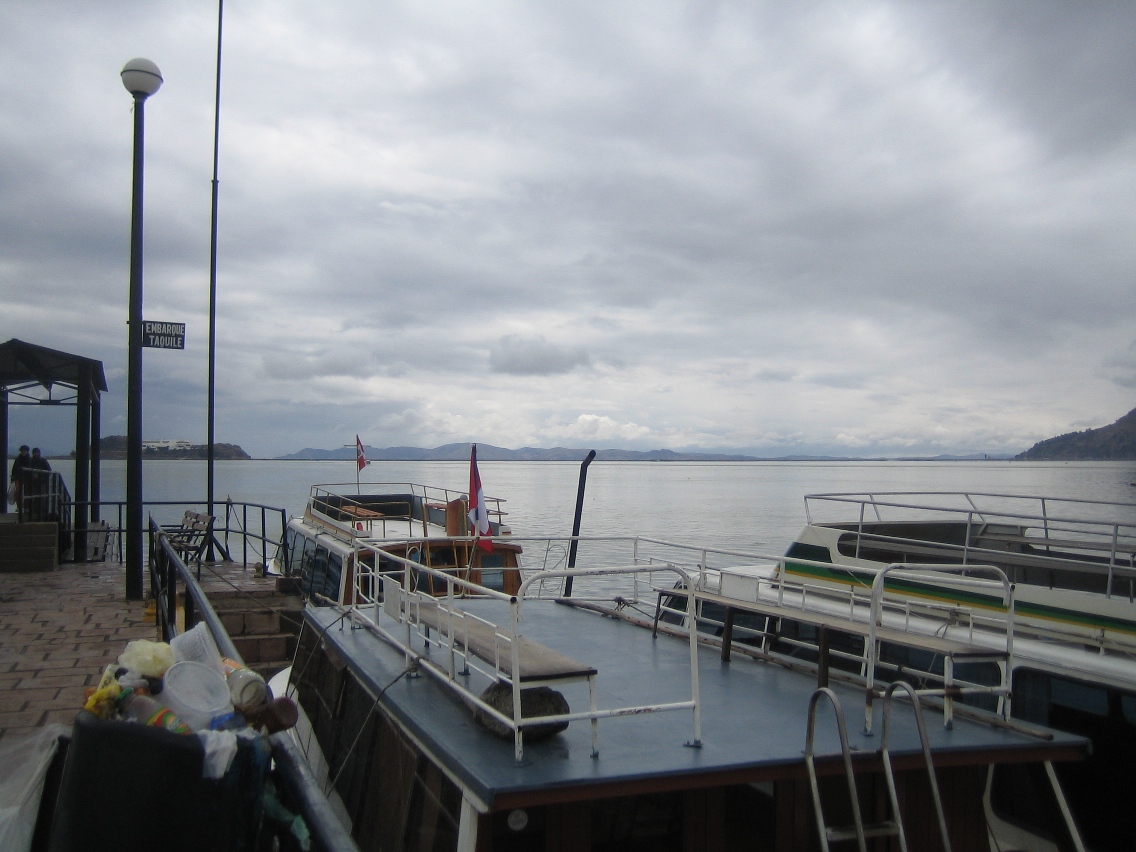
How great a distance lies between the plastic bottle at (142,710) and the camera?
312 centimetres

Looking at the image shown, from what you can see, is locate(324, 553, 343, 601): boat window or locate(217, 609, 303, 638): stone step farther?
locate(324, 553, 343, 601): boat window

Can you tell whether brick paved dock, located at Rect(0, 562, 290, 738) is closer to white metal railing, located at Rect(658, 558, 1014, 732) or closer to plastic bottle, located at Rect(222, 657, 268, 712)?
plastic bottle, located at Rect(222, 657, 268, 712)

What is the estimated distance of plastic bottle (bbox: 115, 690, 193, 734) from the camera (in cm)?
312

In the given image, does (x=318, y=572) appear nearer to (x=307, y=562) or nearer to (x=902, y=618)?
(x=307, y=562)

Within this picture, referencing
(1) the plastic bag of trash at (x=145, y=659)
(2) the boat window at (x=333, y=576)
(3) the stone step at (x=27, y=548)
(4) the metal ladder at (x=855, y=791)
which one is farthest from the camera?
(3) the stone step at (x=27, y=548)

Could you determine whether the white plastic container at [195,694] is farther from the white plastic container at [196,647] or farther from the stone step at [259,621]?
the stone step at [259,621]

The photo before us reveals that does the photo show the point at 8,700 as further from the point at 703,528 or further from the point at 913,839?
the point at 703,528

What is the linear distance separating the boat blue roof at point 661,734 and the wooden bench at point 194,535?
31.1ft

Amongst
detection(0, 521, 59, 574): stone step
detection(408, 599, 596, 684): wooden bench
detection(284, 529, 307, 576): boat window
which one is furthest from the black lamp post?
detection(284, 529, 307, 576): boat window

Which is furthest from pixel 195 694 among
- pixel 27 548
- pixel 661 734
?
pixel 27 548

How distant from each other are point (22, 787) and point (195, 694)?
0.63m

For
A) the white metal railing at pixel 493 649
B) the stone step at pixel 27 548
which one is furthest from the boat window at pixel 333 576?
the white metal railing at pixel 493 649

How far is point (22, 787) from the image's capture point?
3.00 m

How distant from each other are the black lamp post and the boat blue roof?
203 inches
